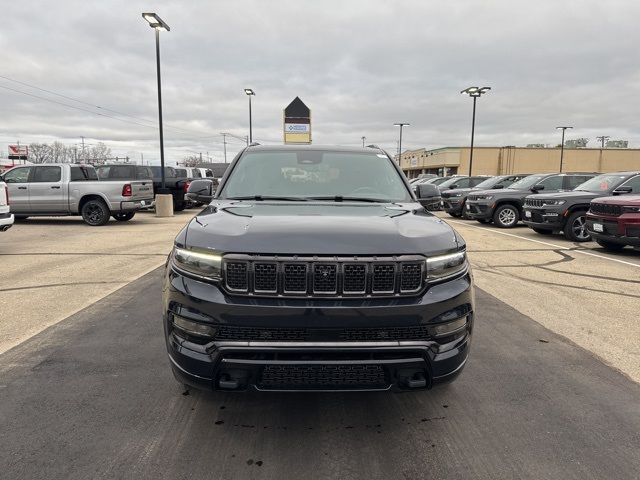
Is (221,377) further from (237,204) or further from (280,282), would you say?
(237,204)

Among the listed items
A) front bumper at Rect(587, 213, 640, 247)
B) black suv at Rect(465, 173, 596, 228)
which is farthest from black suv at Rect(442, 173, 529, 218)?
front bumper at Rect(587, 213, 640, 247)

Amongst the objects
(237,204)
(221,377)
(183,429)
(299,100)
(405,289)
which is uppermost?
(299,100)

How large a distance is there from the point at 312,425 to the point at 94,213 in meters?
13.7

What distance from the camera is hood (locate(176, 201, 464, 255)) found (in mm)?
2527

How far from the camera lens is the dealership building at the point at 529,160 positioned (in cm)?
6494

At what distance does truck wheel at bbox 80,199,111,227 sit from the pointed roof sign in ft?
62.1

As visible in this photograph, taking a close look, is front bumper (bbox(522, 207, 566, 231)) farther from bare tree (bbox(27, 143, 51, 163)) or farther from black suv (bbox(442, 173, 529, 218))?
bare tree (bbox(27, 143, 51, 163))

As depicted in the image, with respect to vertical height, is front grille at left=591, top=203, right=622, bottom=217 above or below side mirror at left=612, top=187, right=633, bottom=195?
below

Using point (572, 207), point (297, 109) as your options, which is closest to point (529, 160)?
point (297, 109)

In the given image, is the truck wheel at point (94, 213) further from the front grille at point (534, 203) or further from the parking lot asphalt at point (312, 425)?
the front grille at point (534, 203)

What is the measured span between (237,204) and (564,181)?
14081mm

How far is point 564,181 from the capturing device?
48.3 ft

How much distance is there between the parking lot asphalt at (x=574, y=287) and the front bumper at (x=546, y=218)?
462 mm

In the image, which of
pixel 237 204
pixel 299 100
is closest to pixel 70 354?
pixel 237 204
